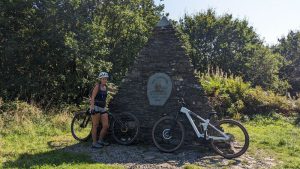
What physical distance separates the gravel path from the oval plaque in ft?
3.89

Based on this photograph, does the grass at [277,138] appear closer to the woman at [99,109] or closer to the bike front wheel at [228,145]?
the bike front wheel at [228,145]

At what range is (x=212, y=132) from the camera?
872cm

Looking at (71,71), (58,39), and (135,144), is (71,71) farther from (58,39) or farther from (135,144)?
(135,144)

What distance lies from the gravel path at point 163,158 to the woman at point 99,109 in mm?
262

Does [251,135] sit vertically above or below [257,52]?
below

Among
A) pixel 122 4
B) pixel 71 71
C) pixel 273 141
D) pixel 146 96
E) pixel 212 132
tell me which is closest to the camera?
pixel 212 132

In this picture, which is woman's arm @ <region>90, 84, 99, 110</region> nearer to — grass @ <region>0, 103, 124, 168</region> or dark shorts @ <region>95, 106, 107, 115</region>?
dark shorts @ <region>95, 106, 107, 115</region>

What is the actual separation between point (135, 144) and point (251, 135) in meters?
3.91

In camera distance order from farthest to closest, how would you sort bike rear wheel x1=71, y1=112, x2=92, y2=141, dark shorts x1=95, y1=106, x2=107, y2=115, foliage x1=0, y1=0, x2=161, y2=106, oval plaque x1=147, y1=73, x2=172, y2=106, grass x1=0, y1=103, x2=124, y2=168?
foliage x1=0, y1=0, x2=161, y2=106
bike rear wheel x1=71, y1=112, x2=92, y2=141
oval plaque x1=147, y1=73, x2=172, y2=106
dark shorts x1=95, y1=106, x2=107, y2=115
grass x1=0, y1=103, x2=124, y2=168

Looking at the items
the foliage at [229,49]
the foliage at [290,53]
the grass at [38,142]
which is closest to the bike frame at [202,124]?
the grass at [38,142]

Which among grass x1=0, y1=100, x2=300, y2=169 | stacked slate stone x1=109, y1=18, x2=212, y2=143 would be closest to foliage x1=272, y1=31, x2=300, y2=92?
grass x1=0, y1=100, x2=300, y2=169

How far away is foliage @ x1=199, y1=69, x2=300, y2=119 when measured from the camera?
14367 millimetres

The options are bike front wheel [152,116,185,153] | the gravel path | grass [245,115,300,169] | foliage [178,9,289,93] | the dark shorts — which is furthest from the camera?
foliage [178,9,289,93]

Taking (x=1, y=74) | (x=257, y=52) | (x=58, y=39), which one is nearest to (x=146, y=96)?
(x=58, y=39)
